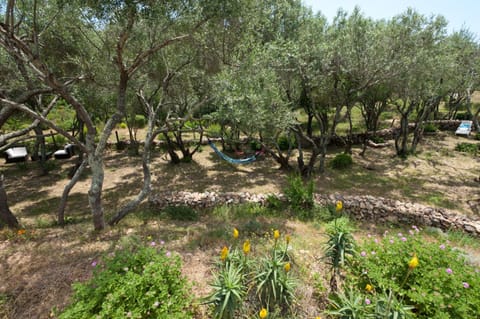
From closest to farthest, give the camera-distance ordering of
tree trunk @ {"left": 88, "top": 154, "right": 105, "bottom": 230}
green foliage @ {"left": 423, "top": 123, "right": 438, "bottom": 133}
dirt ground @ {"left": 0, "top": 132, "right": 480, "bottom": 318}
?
dirt ground @ {"left": 0, "top": 132, "right": 480, "bottom": 318} < tree trunk @ {"left": 88, "top": 154, "right": 105, "bottom": 230} < green foliage @ {"left": 423, "top": 123, "right": 438, "bottom": 133}

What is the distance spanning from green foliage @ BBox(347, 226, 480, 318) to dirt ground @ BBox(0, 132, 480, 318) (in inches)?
31.0

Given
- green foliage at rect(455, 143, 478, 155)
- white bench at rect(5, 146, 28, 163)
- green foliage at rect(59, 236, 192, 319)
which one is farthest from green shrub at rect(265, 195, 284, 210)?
white bench at rect(5, 146, 28, 163)

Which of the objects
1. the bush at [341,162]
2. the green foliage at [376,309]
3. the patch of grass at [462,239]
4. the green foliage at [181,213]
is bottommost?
the patch of grass at [462,239]

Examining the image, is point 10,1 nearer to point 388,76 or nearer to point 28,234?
point 28,234

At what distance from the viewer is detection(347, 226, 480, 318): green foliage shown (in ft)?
6.89

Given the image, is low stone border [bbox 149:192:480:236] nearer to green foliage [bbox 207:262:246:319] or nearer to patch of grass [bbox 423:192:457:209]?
patch of grass [bbox 423:192:457:209]

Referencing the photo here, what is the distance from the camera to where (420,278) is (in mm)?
2377

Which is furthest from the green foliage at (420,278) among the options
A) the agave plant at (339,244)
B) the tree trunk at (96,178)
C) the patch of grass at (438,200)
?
the patch of grass at (438,200)

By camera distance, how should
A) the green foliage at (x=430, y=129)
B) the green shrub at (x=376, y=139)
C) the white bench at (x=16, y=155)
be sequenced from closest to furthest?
the white bench at (x=16, y=155)
the green shrub at (x=376, y=139)
the green foliage at (x=430, y=129)

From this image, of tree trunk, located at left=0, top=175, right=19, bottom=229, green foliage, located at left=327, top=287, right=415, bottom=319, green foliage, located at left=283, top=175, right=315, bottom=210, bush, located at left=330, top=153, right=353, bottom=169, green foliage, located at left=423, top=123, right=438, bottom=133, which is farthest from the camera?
green foliage, located at left=423, top=123, right=438, bottom=133

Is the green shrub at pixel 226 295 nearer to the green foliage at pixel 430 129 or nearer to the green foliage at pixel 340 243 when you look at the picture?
the green foliage at pixel 340 243

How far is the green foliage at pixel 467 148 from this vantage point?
1142cm

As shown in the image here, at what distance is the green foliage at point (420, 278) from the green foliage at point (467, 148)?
13.0 metres

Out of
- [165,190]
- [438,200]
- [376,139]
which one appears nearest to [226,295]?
[165,190]
